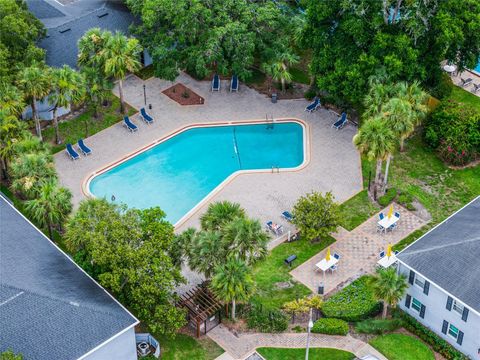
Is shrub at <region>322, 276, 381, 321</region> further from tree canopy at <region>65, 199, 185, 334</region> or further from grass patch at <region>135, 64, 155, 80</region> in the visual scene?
grass patch at <region>135, 64, 155, 80</region>

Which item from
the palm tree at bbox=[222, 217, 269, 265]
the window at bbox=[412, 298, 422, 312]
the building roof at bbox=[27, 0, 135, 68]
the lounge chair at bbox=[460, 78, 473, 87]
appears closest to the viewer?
the palm tree at bbox=[222, 217, 269, 265]

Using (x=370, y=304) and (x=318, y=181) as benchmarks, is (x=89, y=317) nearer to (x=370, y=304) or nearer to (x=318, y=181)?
(x=370, y=304)

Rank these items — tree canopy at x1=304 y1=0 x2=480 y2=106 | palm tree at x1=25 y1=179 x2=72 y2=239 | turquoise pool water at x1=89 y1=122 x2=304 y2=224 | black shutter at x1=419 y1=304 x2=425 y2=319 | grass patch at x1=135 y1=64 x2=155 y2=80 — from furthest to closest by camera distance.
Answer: grass patch at x1=135 y1=64 x2=155 y2=80 < turquoise pool water at x1=89 y1=122 x2=304 y2=224 < tree canopy at x1=304 y1=0 x2=480 y2=106 < palm tree at x1=25 y1=179 x2=72 y2=239 < black shutter at x1=419 y1=304 x2=425 y2=319

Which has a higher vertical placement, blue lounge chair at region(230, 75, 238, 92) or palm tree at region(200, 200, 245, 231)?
palm tree at region(200, 200, 245, 231)

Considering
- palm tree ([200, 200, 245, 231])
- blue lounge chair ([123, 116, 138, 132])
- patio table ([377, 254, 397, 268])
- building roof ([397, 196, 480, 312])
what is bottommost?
patio table ([377, 254, 397, 268])

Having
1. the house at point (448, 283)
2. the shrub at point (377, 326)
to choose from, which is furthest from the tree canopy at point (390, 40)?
the shrub at point (377, 326)

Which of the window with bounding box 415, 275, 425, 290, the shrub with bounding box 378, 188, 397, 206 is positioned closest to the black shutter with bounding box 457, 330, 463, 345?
the window with bounding box 415, 275, 425, 290

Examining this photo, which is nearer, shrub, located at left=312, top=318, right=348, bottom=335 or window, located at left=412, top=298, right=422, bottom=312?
shrub, located at left=312, top=318, right=348, bottom=335
